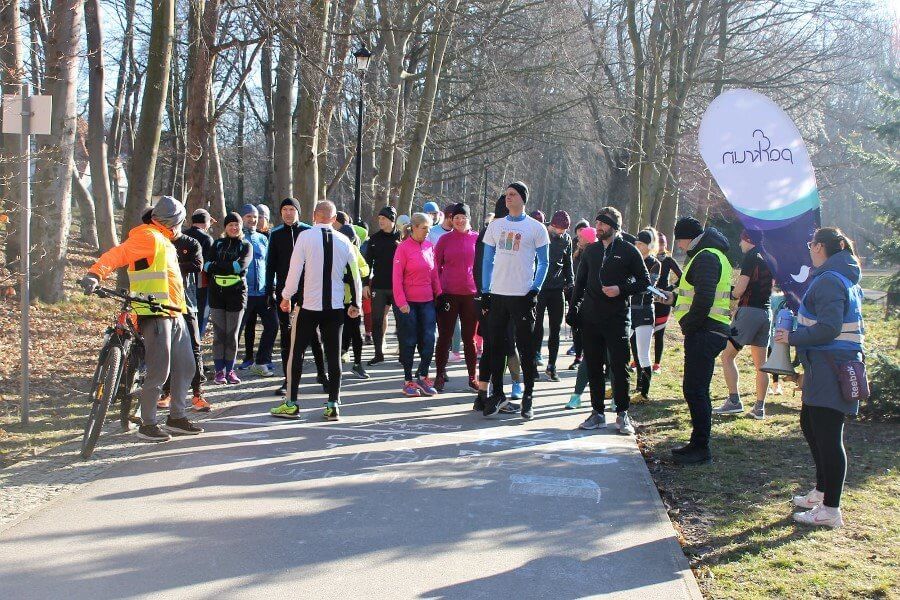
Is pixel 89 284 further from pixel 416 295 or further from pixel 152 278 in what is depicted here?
pixel 416 295

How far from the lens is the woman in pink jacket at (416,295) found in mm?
10523

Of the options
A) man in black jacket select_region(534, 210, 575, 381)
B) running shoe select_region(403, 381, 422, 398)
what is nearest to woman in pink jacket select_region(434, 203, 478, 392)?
running shoe select_region(403, 381, 422, 398)

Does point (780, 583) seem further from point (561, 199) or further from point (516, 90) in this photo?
point (561, 199)

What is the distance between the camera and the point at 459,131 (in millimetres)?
34594

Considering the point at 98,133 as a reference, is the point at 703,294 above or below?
below

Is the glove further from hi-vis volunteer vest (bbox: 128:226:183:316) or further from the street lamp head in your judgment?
the street lamp head

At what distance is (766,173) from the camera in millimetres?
8188

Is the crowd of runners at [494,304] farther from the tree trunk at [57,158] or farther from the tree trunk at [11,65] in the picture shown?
the tree trunk at [57,158]

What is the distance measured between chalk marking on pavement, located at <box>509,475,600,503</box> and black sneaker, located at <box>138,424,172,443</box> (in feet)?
9.80

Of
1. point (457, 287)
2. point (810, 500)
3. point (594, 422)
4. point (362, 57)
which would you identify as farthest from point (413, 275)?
point (362, 57)

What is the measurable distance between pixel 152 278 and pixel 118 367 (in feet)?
2.62

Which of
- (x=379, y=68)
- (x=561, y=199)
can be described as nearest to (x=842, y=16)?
(x=379, y=68)

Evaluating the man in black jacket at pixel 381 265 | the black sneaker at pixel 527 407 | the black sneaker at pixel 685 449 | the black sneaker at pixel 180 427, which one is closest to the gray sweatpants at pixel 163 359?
the black sneaker at pixel 180 427

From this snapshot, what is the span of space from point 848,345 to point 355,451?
3.87 metres
